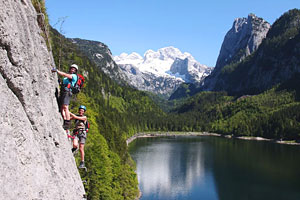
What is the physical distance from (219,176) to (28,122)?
81435mm

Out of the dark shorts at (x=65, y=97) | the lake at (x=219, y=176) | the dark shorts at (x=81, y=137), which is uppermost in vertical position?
the dark shorts at (x=65, y=97)

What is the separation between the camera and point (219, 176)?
270 feet

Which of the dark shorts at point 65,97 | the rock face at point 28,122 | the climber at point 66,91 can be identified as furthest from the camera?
the dark shorts at point 65,97

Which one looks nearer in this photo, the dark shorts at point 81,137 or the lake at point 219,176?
the dark shorts at point 81,137

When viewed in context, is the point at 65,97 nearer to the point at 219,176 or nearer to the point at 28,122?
the point at 28,122

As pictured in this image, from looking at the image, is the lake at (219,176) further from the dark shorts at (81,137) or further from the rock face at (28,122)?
the rock face at (28,122)

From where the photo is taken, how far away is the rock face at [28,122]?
25.3ft

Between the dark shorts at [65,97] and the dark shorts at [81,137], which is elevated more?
the dark shorts at [65,97]

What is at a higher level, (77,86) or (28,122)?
(77,86)

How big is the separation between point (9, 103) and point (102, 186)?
31.7 metres

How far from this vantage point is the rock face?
7719mm

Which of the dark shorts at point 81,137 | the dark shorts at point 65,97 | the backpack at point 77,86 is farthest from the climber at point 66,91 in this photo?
the dark shorts at point 81,137

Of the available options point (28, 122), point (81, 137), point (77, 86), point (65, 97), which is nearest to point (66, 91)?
point (65, 97)

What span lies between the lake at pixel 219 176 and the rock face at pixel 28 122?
56589mm
